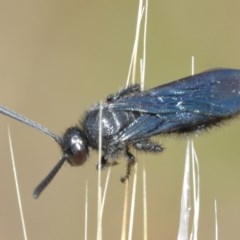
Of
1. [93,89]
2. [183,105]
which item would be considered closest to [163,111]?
[183,105]

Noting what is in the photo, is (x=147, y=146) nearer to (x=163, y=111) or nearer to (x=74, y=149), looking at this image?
(x=163, y=111)

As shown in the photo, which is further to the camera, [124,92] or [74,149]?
[124,92]

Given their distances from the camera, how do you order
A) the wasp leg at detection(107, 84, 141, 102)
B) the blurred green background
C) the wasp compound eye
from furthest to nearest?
1. the blurred green background
2. the wasp leg at detection(107, 84, 141, 102)
3. the wasp compound eye

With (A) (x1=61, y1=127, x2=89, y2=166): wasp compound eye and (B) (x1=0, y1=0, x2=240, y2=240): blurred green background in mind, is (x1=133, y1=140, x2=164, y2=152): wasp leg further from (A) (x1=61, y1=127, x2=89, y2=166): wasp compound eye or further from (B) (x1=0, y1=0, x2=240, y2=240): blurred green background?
(B) (x1=0, y1=0, x2=240, y2=240): blurred green background

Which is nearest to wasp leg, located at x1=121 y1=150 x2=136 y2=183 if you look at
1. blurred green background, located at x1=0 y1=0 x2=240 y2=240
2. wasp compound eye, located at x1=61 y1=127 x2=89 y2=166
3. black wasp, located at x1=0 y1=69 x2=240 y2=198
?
black wasp, located at x1=0 y1=69 x2=240 y2=198

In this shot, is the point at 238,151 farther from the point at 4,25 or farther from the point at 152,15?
the point at 4,25

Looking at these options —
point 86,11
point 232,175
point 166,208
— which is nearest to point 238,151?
point 232,175
